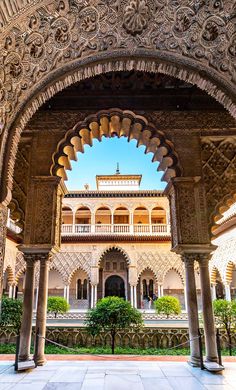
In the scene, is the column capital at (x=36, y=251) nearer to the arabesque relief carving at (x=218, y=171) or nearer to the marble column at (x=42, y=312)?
the marble column at (x=42, y=312)

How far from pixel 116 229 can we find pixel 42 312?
1580cm

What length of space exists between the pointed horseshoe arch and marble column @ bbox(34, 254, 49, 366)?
192 cm

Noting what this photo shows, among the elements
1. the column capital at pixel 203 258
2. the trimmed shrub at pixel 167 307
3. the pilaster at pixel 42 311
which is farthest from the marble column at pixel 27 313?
the trimmed shrub at pixel 167 307

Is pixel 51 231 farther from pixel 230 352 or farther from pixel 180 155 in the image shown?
pixel 230 352

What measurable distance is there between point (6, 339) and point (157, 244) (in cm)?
1301

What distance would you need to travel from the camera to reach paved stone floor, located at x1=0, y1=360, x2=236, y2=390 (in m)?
4.55

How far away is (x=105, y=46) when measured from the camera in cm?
343

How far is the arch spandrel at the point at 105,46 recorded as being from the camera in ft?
10.0

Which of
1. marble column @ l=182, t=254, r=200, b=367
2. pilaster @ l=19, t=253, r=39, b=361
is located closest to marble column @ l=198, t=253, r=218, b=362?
marble column @ l=182, t=254, r=200, b=367

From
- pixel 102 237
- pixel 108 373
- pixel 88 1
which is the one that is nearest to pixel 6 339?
pixel 108 373

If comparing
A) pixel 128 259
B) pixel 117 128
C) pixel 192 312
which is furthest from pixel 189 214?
pixel 128 259

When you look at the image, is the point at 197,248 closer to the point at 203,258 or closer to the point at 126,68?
the point at 203,258

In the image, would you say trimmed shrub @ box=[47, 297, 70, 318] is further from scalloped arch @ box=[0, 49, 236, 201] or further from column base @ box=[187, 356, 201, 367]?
scalloped arch @ box=[0, 49, 236, 201]

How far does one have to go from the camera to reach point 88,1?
121 inches
